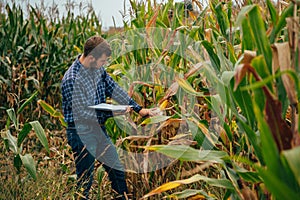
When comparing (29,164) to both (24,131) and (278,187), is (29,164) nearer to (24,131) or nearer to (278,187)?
(24,131)

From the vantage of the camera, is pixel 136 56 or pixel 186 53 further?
pixel 136 56

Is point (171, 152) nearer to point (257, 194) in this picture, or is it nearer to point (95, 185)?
point (257, 194)

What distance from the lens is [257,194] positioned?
2076 millimetres

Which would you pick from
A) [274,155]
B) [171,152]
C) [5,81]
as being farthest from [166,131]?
[5,81]

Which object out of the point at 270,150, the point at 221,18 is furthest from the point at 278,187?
the point at 221,18

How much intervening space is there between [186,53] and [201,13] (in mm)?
308

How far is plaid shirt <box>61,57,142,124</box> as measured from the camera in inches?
121

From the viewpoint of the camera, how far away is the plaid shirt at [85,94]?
308 centimetres

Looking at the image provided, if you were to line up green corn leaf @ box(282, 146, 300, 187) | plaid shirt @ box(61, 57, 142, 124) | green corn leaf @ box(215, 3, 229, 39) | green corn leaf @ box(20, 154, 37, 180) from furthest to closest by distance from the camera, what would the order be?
1. plaid shirt @ box(61, 57, 142, 124)
2. green corn leaf @ box(20, 154, 37, 180)
3. green corn leaf @ box(215, 3, 229, 39)
4. green corn leaf @ box(282, 146, 300, 187)

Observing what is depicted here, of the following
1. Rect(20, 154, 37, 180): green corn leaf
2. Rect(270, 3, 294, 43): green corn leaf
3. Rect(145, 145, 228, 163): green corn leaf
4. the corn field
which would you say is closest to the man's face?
the corn field

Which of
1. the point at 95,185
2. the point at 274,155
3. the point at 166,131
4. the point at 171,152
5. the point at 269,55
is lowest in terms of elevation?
the point at 95,185

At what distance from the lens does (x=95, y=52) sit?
3137 mm

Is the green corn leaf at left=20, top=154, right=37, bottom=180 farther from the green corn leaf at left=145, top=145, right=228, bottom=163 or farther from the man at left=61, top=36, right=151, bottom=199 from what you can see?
the green corn leaf at left=145, top=145, right=228, bottom=163

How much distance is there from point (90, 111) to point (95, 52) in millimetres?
367
